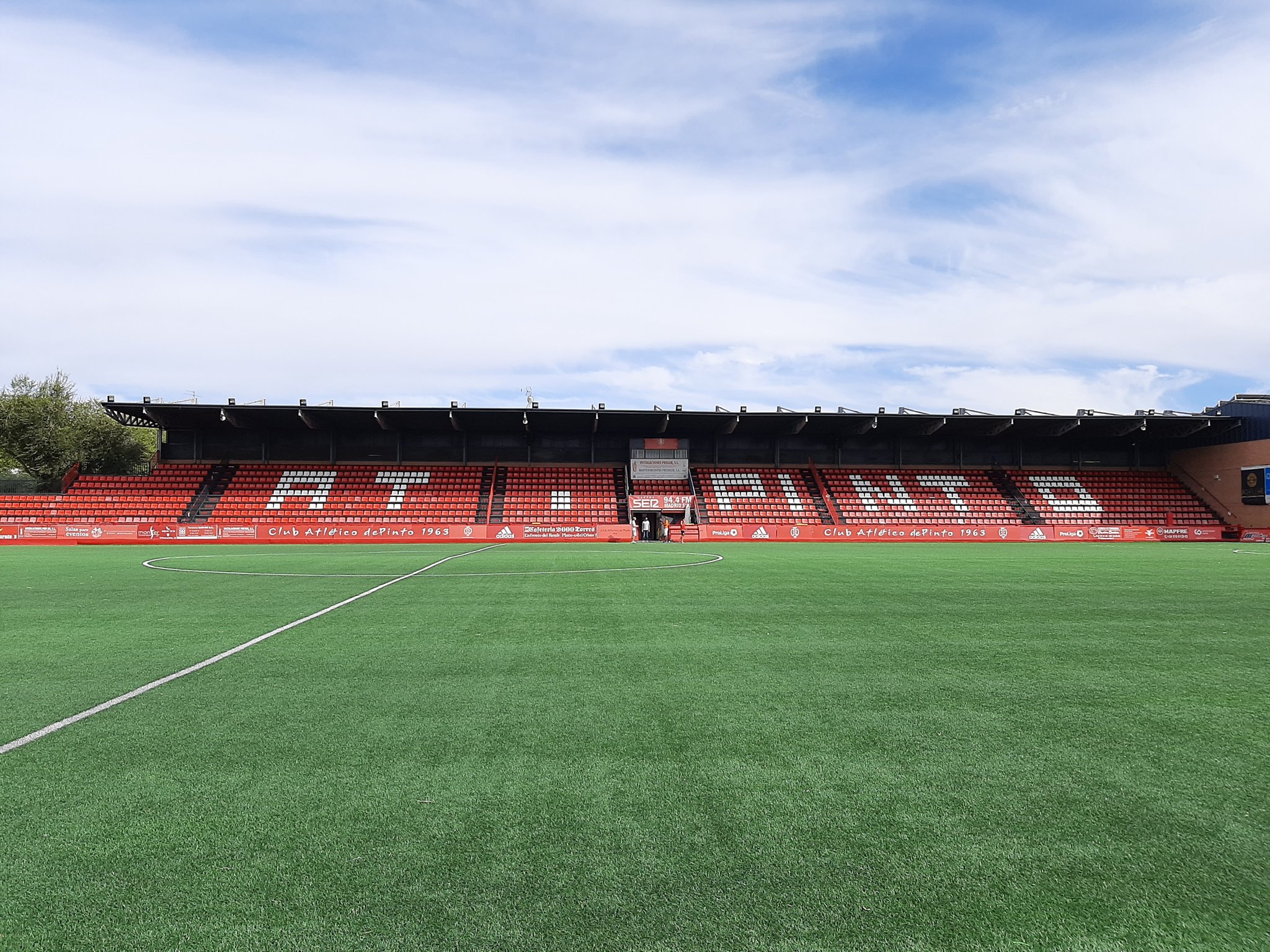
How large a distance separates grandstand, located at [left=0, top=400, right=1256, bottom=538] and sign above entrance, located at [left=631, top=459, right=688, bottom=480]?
0.35ft

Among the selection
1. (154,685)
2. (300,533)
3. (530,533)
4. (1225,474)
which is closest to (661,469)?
(530,533)

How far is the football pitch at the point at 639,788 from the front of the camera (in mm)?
2305

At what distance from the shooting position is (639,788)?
11.0 ft

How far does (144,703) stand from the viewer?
4777 mm

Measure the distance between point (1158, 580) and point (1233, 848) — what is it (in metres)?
12.7

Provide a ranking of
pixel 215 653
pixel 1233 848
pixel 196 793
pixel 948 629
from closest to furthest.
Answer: pixel 1233 848 < pixel 196 793 < pixel 215 653 < pixel 948 629

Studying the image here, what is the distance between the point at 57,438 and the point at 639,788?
181 ft

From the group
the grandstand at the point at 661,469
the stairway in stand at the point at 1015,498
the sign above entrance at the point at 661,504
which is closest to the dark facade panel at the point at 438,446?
the grandstand at the point at 661,469

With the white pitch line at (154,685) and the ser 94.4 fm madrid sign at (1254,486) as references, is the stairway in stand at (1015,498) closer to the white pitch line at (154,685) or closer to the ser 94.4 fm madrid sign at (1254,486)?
the ser 94.4 fm madrid sign at (1254,486)

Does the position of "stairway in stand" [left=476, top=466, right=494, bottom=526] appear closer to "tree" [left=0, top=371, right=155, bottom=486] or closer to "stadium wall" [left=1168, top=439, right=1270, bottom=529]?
"tree" [left=0, top=371, right=155, bottom=486]

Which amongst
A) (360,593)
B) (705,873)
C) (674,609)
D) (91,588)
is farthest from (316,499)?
(705,873)

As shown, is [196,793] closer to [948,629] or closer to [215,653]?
[215,653]

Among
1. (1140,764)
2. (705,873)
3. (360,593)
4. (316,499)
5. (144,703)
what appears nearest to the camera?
(705,873)

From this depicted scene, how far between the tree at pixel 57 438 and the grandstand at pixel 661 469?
26.8ft
